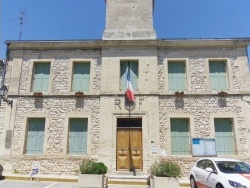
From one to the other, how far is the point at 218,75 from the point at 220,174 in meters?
Result: 7.34

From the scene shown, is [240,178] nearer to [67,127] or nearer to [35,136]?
[67,127]

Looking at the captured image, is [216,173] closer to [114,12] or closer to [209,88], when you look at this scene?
[209,88]

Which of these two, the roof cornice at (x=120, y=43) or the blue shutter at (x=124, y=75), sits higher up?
the roof cornice at (x=120, y=43)

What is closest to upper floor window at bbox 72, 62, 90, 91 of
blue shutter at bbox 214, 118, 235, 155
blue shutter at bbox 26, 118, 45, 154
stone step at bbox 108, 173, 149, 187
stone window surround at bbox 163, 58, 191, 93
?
blue shutter at bbox 26, 118, 45, 154

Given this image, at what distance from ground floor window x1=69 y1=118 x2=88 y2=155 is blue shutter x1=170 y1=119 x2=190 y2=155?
4.51 m

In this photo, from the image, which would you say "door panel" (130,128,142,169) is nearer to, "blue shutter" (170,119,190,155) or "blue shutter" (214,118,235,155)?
"blue shutter" (170,119,190,155)

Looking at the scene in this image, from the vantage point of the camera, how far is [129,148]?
12.9m

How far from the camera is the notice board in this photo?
1264cm

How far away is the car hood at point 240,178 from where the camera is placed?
7.24 meters

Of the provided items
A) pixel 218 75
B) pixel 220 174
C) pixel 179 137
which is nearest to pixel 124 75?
pixel 179 137

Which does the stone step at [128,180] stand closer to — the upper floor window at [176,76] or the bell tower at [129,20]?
the upper floor window at [176,76]

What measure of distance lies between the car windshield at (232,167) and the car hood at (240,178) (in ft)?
1.21

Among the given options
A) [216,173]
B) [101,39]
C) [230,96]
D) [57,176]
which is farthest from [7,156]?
[230,96]

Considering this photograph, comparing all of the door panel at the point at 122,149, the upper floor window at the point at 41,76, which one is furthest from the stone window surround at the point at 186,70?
the upper floor window at the point at 41,76
